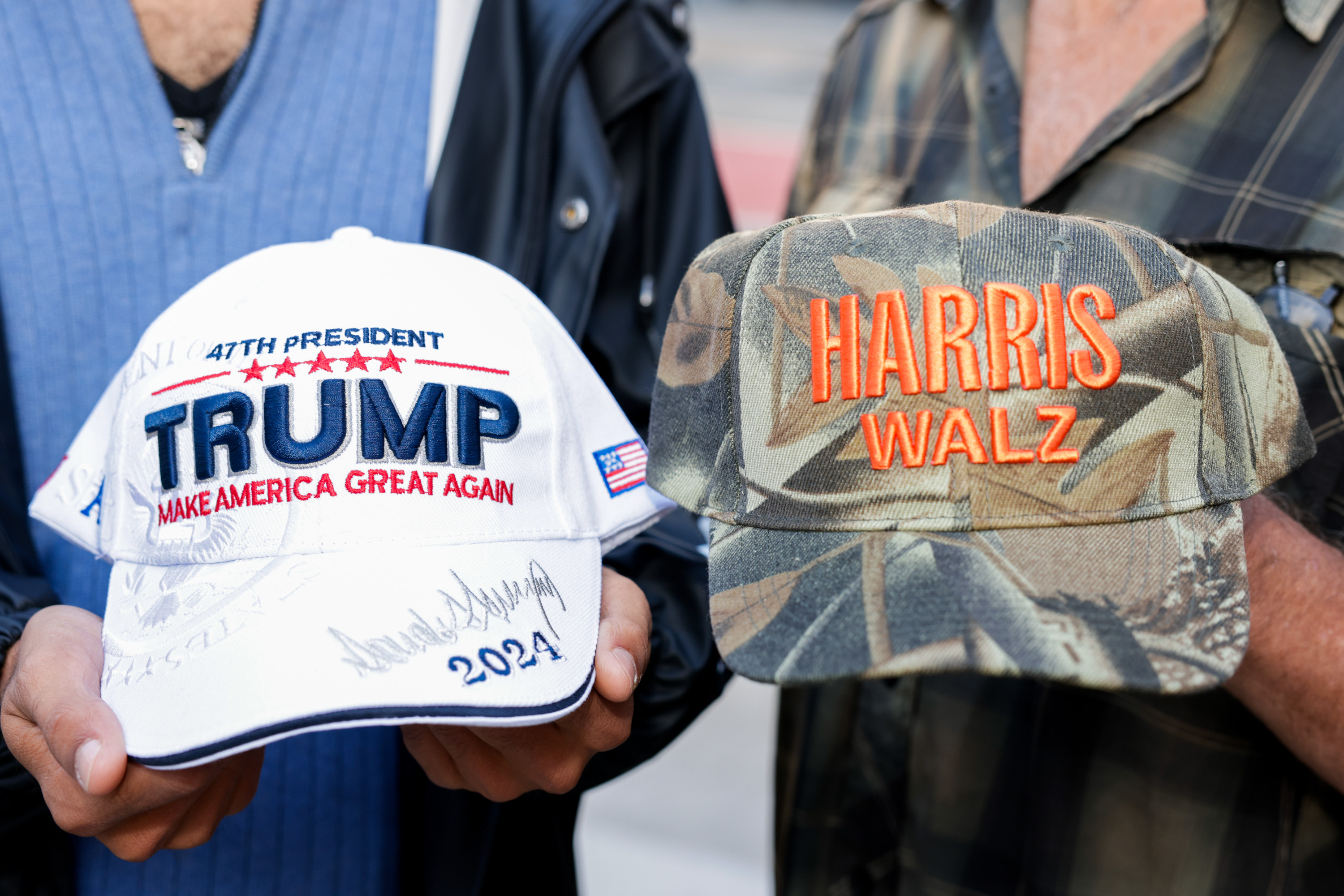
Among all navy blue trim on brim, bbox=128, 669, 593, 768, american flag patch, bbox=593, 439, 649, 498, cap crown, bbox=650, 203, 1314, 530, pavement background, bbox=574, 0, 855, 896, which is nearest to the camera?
navy blue trim on brim, bbox=128, 669, 593, 768

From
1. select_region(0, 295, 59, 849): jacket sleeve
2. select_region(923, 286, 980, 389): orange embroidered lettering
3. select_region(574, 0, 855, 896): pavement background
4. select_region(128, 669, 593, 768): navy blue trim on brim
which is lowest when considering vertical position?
select_region(574, 0, 855, 896): pavement background

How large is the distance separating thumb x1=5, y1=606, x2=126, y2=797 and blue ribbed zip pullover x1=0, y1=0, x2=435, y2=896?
0.19m

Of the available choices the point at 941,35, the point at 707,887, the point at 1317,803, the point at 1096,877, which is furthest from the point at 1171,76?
the point at 707,887

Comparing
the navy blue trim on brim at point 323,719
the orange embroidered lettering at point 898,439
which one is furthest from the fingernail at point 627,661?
the orange embroidered lettering at point 898,439

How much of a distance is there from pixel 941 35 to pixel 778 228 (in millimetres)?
866

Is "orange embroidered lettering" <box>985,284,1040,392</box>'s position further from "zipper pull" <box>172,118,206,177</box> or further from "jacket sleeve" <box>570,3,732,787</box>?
"zipper pull" <box>172,118,206,177</box>

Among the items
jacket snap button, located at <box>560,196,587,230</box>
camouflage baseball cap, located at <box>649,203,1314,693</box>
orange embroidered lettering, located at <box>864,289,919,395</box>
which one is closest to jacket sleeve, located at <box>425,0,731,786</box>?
jacket snap button, located at <box>560,196,587,230</box>

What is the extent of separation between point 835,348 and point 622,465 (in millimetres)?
252

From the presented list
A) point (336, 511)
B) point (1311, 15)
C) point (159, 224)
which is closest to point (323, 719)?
point (336, 511)

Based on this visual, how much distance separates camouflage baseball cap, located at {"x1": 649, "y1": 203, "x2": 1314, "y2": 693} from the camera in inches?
31.4

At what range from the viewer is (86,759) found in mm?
732

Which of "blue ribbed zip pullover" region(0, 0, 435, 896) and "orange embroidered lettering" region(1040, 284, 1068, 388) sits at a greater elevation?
Answer: "orange embroidered lettering" region(1040, 284, 1068, 388)

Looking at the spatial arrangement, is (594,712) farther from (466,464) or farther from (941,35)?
(941,35)

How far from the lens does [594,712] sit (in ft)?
2.76
